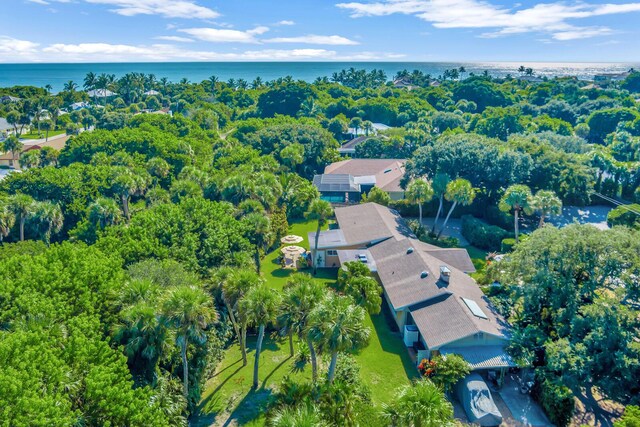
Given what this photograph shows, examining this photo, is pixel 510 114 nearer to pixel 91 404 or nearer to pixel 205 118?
pixel 205 118

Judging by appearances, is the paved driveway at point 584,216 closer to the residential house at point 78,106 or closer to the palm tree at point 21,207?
the palm tree at point 21,207

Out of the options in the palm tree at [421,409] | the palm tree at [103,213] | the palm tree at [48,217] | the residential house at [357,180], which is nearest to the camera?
the palm tree at [421,409]

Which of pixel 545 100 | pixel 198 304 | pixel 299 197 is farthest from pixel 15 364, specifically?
pixel 545 100

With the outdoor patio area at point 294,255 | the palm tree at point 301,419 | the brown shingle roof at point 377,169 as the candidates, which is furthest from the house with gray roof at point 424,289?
the brown shingle roof at point 377,169

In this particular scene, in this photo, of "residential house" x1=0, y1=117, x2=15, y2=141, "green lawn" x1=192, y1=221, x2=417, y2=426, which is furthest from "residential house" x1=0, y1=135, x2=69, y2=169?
"green lawn" x1=192, y1=221, x2=417, y2=426

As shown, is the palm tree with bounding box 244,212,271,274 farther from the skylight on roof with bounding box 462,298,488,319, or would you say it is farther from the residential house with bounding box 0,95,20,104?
the residential house with bounding box 0,95,20,104

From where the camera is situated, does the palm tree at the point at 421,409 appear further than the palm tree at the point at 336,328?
No
